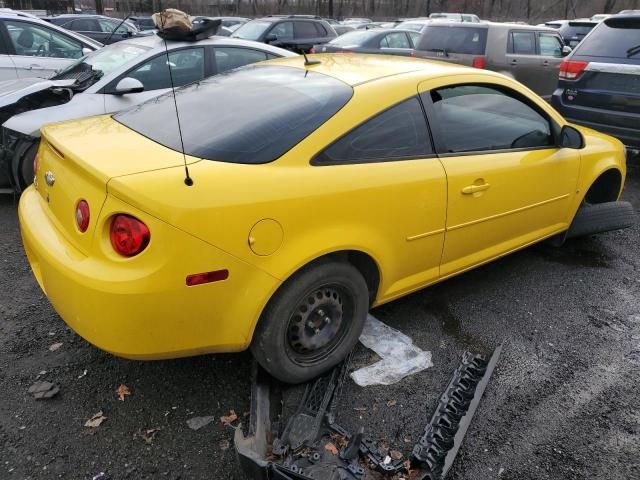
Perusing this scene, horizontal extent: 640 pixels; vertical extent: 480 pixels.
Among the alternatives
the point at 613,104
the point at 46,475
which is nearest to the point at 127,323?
the point at 46,475

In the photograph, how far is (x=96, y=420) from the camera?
2.42 metres

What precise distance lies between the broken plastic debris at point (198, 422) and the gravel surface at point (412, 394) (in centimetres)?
3

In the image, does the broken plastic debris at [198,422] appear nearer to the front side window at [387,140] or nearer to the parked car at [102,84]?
the front side window at [387,140]

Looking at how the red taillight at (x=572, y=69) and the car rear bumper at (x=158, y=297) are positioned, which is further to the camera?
the red taillight at (x=572, y=69)

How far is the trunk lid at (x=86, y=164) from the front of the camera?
2193 mm

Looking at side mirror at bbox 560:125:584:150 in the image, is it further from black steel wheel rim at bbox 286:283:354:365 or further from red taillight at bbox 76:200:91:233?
red taillight at bbox 76:200:91:233

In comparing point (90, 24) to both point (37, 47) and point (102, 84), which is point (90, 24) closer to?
point (37, 47)

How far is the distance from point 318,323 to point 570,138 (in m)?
2.27

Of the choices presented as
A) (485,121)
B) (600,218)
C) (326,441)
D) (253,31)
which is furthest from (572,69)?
(253,31)

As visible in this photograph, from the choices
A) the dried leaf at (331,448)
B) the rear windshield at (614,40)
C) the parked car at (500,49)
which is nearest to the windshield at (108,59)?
the dried leaf at (331,448)

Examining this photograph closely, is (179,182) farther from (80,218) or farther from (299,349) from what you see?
(299,349)

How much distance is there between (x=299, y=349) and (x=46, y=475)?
1198 mm

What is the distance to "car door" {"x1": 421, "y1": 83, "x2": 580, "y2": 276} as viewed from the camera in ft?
9.71

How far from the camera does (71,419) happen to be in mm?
2426
